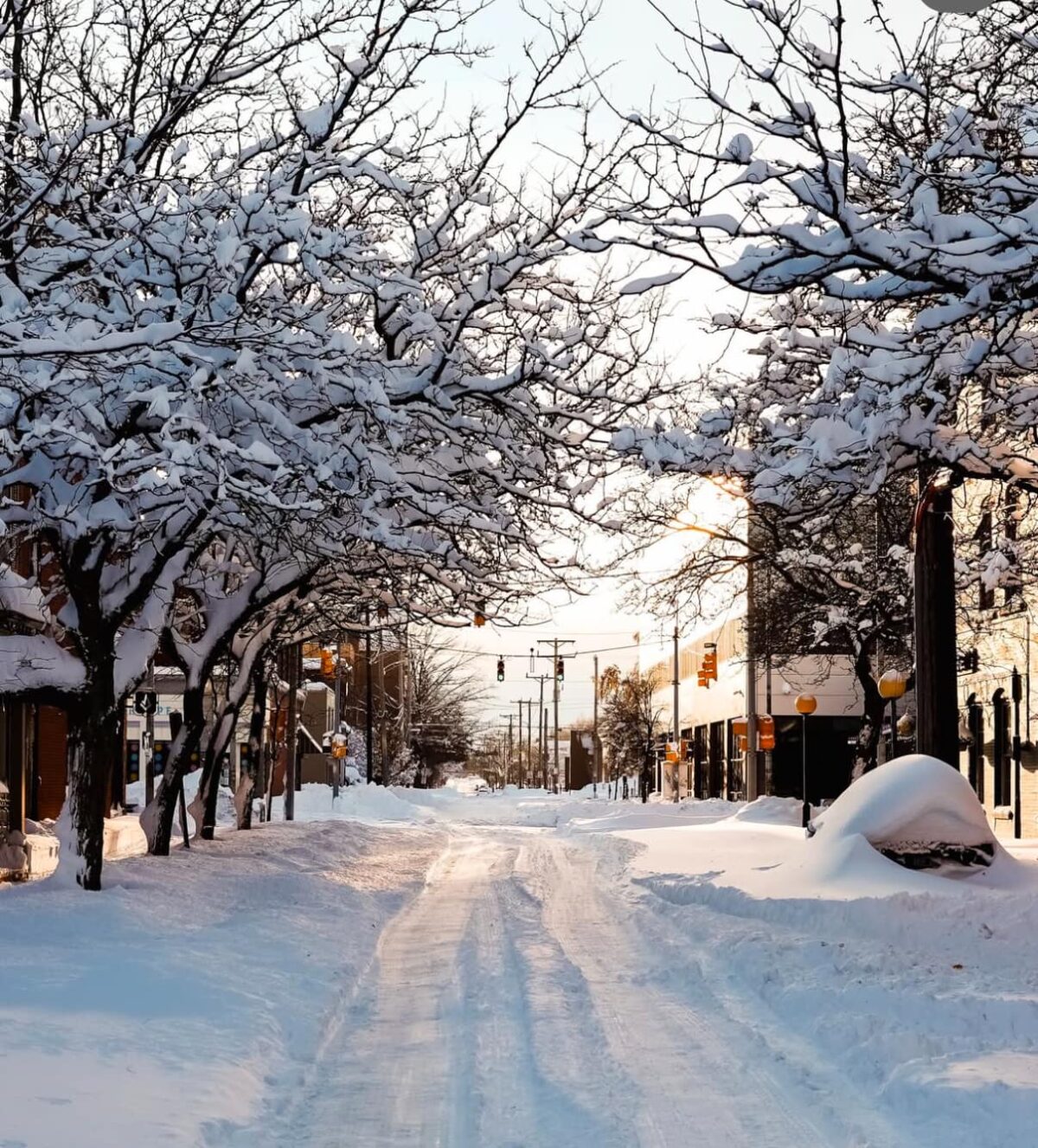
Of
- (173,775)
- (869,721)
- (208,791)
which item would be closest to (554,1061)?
(173,775)

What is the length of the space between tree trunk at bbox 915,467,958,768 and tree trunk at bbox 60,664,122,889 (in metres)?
8.72

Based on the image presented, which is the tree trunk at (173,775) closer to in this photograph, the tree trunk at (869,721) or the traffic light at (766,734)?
the tree trunk at (869,721)

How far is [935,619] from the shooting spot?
682 inches

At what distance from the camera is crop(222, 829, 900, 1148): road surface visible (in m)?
6.95

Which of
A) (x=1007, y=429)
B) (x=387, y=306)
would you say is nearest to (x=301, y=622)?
(x=387, y=306)

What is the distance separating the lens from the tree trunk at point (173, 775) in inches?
773

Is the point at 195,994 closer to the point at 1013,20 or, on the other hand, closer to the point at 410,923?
the point at 410,923

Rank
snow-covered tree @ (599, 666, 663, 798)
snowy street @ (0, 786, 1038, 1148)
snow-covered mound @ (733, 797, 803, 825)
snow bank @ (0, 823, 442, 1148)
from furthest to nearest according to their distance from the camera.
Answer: snow-covered tree @ (599, 666, 663, 798) < snow-covered mound @ (733, 797, 803, 825) < snowy street @ (0, 786, 1038, 1148) < snow bank @ (0, 823, 442, 1148)

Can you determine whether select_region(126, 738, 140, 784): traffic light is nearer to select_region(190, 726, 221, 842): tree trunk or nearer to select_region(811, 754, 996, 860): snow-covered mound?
select_region(190, 726, 221, 842): tree trunk

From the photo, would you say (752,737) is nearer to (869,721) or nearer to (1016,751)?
(869,721)

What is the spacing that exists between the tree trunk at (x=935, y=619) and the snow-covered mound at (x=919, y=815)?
3.86 ft

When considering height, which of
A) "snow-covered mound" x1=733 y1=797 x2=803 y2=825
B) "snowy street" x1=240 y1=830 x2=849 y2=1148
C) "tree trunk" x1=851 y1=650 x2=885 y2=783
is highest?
"tree trunk" x1=851 y1=650 x2=885 y2=783

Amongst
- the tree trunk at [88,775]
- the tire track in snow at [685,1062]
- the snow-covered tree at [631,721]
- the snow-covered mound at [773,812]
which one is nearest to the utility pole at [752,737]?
the snow-covered tree at [631,721]

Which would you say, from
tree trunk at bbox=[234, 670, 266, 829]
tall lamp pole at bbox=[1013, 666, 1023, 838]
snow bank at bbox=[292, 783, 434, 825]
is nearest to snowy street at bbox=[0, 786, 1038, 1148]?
tree trunk at bbox=[234, 670, 266, 829]
